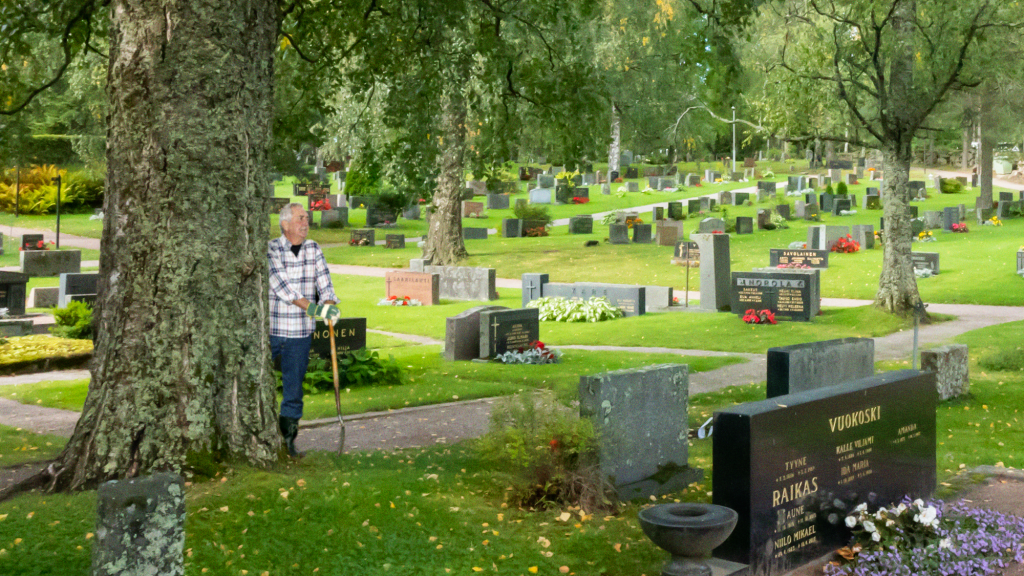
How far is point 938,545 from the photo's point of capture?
5727mm

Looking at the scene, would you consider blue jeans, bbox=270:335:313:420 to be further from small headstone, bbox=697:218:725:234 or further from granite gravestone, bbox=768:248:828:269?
small headstone, bbox=697:218:725:234

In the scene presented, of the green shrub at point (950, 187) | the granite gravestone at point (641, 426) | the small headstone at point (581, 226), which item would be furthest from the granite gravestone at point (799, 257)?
the green shrub at point (950, 187)

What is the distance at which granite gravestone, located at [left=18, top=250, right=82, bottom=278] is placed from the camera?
26.5m

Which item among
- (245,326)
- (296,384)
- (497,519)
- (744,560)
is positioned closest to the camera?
(744,560)

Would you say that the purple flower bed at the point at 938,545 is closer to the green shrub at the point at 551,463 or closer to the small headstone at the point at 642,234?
the green shrub at the point at 551,463

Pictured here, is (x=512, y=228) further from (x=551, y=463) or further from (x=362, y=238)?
(x=551, y=463)

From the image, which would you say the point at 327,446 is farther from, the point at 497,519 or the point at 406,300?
the point at 406,300

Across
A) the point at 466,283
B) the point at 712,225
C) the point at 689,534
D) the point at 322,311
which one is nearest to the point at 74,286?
Result: the point at 466,283

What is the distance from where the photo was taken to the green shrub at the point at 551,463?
21.9 feet

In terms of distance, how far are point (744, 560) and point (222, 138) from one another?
4.15 metres

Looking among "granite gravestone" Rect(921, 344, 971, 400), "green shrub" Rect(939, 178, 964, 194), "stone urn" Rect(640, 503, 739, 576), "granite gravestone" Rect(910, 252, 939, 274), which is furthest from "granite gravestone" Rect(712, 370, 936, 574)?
"green shrub" Rect(939, 178, 964, 194)

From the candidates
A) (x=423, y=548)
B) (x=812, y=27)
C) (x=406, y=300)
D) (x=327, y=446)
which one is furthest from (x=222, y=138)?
(x=406, y=300)

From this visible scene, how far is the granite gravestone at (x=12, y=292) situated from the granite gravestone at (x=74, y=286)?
106 cm

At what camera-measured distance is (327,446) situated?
354 inches
